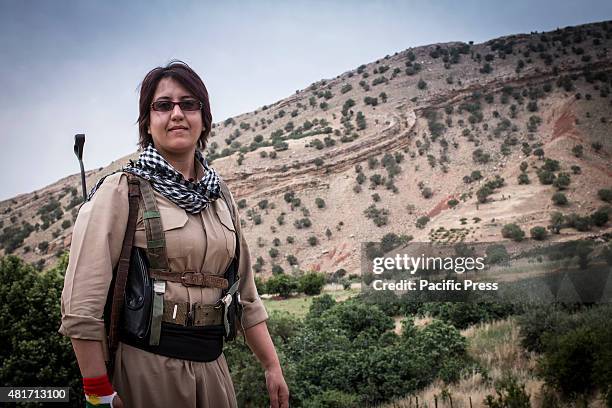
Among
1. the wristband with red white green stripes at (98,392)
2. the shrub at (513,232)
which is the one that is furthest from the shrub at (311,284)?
the wristband with red white green stripes at (98,392)

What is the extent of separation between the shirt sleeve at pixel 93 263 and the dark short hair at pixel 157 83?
0.42 metres

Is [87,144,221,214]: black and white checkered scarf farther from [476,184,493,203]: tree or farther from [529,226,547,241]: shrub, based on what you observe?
[476,184,493,203]: tree

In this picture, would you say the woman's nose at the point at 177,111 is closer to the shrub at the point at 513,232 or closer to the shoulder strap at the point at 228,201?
the shoulder strap at the point at 228,201

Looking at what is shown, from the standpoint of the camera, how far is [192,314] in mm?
1867

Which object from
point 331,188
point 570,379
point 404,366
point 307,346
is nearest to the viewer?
point 570,379

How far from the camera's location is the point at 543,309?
325 inches

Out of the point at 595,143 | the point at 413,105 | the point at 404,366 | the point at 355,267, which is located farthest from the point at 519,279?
the point at 413,105

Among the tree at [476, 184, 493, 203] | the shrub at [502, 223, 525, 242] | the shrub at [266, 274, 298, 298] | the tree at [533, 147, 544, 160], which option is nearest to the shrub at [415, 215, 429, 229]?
the tree at [476, 184, 493, 203]

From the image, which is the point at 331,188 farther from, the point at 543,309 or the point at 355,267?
the point at 543,309

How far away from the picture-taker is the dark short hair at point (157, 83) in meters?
2.03

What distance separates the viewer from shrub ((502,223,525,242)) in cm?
2133

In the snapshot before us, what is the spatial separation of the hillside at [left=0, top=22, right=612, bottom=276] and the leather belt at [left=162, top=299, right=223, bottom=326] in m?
21.5

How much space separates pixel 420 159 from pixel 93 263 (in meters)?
33.1

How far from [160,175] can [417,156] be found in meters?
33.1
